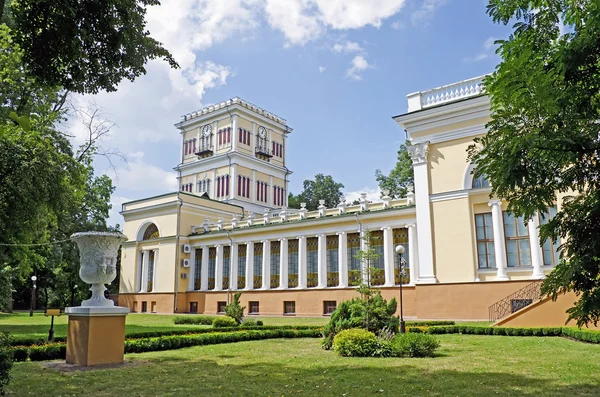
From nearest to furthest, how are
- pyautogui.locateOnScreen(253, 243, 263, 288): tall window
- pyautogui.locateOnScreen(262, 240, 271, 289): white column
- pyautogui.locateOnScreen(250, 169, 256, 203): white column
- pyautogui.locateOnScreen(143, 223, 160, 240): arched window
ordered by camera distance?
pyautogui.locateOnScreen(262, 240, 271, 289): white column < pyautogui.locateOnScreen(253, 243, 263, 288): tall window < pyautogui.locateOnScreen(143, 223, 160, 240): arched window < pyautogui.locateOnScreen(250, 169, 256, 203): white column

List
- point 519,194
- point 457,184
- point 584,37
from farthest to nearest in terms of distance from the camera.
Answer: point 457,184
point 519,194
point 584,37

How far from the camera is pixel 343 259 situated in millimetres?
30703

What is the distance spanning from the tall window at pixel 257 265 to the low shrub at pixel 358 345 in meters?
23.3

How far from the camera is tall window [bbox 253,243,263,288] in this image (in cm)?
3503

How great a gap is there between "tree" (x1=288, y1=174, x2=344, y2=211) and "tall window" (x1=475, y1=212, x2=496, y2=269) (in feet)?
128

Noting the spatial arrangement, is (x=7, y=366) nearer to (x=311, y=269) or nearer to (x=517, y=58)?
(x=517, y=58)

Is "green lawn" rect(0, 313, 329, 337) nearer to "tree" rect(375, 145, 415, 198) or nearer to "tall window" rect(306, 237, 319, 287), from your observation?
"tall window" rect(306, 237, 319, 287)

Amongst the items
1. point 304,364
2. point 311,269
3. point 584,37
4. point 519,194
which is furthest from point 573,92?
point 311,269

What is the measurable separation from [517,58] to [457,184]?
1974cm

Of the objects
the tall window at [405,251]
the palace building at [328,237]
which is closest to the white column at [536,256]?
the palace building at [328,237]

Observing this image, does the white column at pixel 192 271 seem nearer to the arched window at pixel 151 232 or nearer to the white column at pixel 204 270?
the white column at pixel 204 270

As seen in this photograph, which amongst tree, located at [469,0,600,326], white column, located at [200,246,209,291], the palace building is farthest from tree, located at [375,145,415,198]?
tree, located at [469,0,600,326]

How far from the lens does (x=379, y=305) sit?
14094 millimetres

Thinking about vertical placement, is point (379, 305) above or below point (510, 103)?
below
